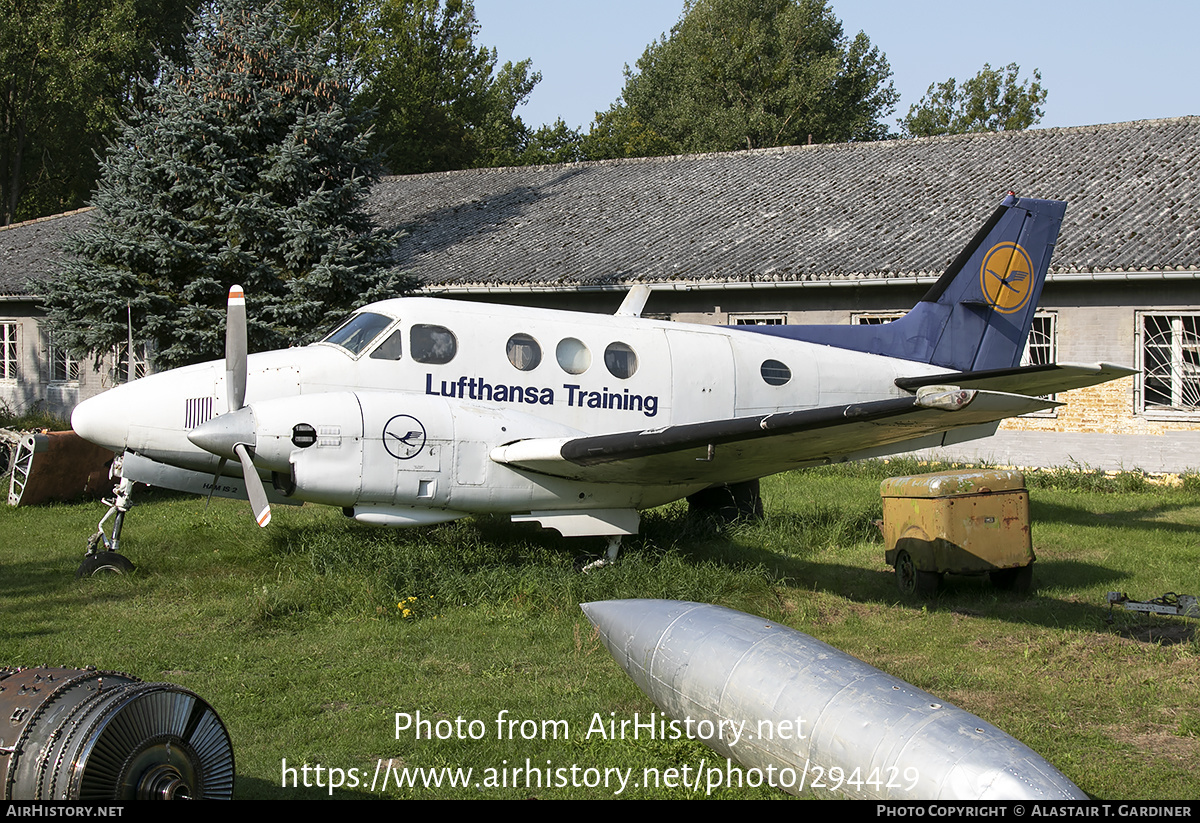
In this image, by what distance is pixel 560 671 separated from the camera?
680 centimetres

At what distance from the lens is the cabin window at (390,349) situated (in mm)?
8977

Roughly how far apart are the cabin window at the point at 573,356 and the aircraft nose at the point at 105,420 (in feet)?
13.5

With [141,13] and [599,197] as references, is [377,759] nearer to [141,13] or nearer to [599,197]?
[599,197]

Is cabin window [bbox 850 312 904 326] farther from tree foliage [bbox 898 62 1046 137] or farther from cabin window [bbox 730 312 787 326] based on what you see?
tree foliage [bbox 898 62 1046 137]

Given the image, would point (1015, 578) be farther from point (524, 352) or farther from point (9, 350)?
point (9, 350)

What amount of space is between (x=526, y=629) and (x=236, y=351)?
3559 millimetres

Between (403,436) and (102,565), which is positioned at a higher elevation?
(403,436)

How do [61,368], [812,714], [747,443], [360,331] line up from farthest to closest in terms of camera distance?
[61,368]
[360,331]
[747,443]
[812,714]

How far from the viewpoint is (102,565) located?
363 inches

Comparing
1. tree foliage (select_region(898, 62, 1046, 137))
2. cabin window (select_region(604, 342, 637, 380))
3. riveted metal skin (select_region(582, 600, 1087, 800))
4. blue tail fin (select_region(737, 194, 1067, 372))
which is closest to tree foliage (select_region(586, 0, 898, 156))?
tree foliage (select_region(898, 62, 1046, 137))

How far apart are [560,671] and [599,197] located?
1921 cm

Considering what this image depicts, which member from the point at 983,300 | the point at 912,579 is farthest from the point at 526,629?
the point at 983,300

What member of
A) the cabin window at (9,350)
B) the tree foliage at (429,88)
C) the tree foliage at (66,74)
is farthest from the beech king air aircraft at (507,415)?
the tree foliage at (429,88)
